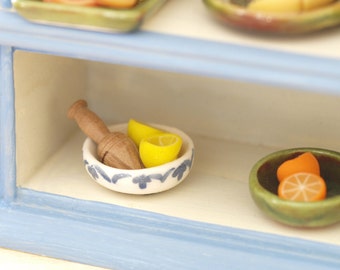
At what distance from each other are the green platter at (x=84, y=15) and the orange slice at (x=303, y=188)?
0.82 ft

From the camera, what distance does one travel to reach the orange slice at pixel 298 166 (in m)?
0.96

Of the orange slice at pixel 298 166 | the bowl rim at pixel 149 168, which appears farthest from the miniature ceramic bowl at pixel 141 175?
the orange slice at pixel 298 166

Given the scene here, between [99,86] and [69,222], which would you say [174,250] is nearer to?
[69,222]

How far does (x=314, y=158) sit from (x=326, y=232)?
0.09 m

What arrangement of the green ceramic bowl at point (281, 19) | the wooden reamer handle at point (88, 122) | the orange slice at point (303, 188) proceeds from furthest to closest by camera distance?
1. the wooden reamer handle at point (88, 122)
2. the orange slice at point (303, 188)
3. the green ceramic bowl at point (281, 19)

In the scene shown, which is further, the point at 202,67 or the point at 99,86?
the point at 99,86

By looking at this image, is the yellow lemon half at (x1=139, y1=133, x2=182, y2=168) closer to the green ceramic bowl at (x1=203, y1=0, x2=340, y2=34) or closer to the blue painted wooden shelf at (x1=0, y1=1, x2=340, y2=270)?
the blue painted wooden shelf at (x1=0, y1=1, x2=340, y2=270)

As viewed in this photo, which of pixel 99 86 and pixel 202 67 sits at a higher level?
pixel 202 67

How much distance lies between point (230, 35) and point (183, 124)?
0.34 m

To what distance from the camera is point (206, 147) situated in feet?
3.75

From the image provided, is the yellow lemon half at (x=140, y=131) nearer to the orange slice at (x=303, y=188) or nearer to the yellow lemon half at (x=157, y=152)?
the yellow lemon half at (x=157, y=152)

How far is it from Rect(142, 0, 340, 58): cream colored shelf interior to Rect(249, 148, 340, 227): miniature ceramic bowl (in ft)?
0.58

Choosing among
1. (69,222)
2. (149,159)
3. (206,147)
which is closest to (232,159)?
(206,147)

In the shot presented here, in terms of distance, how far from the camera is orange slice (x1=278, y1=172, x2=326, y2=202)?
36.3 inches
